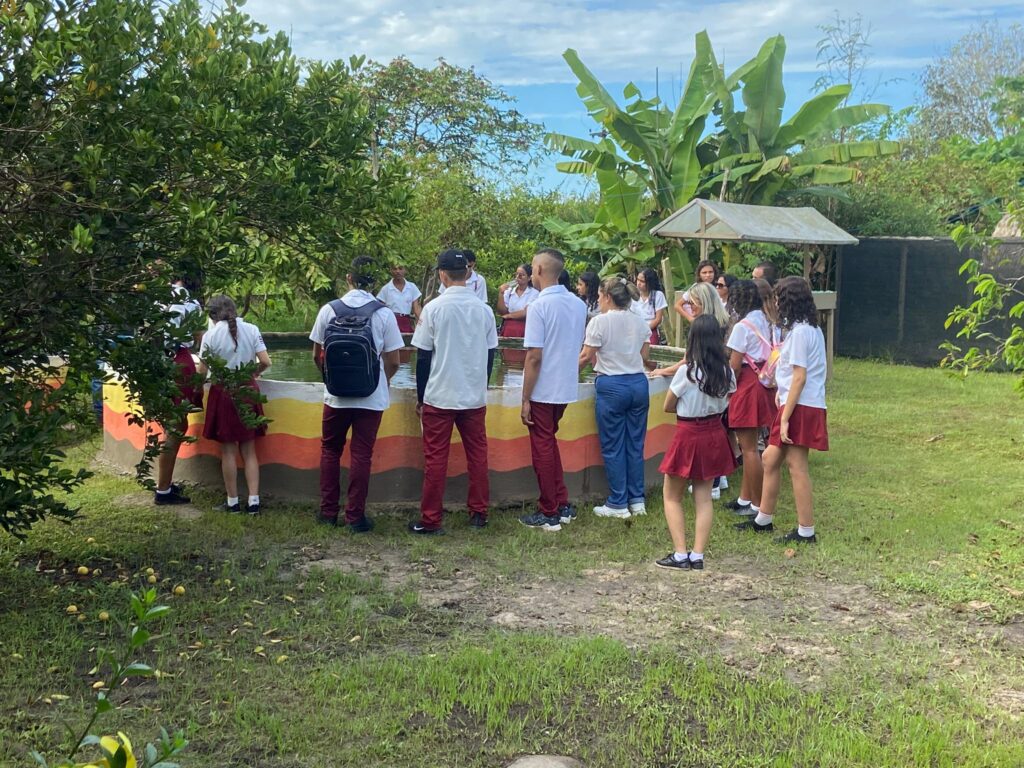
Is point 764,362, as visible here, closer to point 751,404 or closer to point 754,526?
point 751,404

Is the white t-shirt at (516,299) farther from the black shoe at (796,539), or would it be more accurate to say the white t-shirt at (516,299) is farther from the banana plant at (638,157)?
the black shoe at (796,539)

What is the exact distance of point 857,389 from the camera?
14398mm

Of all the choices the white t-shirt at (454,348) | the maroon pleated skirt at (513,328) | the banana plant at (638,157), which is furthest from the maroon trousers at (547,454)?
the banana plant at (638,157)

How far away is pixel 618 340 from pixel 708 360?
4.32 feet

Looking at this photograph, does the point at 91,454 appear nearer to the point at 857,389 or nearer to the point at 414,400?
the point at 414,400

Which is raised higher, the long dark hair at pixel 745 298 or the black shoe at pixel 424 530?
the long dark hair at pixel 745 298

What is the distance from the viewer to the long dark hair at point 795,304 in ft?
22.9

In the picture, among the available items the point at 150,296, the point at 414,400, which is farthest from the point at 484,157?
the point at 150,296

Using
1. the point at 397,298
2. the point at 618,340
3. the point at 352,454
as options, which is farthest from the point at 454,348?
the point at 397,298

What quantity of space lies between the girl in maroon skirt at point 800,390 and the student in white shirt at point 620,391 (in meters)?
1.11

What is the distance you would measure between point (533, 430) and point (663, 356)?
3533mm

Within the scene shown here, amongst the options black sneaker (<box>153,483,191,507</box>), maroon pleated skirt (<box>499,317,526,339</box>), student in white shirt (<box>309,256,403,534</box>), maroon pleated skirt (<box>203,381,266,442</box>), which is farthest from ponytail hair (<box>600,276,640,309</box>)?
maroon pleated skirt (<box>499,317,526,339</box>)

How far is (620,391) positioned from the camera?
7.82m

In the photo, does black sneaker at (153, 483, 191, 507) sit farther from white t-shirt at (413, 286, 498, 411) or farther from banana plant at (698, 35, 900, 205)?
banana plant at (698, 35, 900, 205)
